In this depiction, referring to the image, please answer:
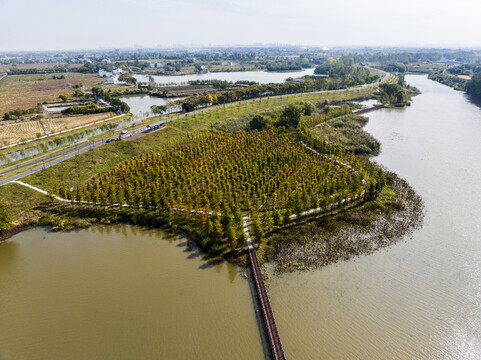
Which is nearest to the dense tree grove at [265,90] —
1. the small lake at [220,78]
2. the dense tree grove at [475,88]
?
the dense tree grove at [475,88]

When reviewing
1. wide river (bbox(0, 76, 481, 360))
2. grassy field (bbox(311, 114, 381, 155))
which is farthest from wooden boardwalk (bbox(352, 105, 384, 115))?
wide river (bbox(0, 76, 481, 360))

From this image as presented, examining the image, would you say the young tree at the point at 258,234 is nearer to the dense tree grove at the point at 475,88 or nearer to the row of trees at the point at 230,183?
the row of trees at the point at 230,183

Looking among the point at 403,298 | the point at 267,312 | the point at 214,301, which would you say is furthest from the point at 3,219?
the point at 403,298

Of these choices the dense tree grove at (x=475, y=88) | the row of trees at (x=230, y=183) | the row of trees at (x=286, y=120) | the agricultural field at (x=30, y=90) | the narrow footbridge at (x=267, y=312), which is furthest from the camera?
the dense tree grove at (x=475, y=88)

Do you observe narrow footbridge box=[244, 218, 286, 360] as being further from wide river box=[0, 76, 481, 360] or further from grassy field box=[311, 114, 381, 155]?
grassy field box=[311, 114, 381, 155]

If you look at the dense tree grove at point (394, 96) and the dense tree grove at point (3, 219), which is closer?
the dense tree grove at point (3, 219)

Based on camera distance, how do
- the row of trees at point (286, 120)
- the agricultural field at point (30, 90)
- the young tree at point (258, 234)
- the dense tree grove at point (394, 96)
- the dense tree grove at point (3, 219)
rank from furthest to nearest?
the dense tree grove at point (394, 96)
the agricultural field at point (30, 90)
the row of trees at point (286, 120)
the dense tree grove at point (3, 219)
the young tree at point (258, 234)

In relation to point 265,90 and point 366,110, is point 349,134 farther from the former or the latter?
point 265,90
